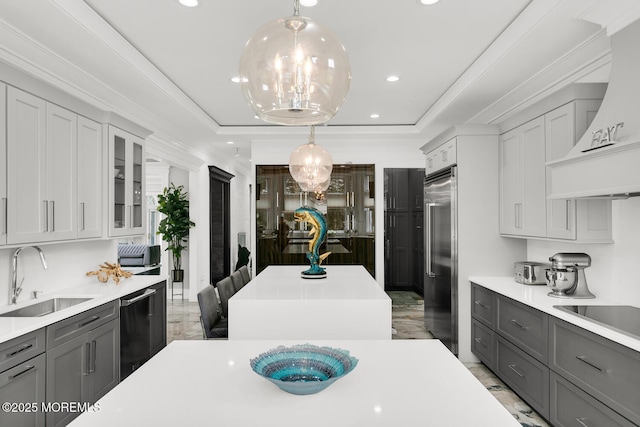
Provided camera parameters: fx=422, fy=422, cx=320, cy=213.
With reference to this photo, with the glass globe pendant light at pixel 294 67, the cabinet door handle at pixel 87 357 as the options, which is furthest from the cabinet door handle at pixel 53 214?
the glass globe pendant light at pixel 294 67

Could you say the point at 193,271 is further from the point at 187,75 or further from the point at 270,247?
A: the point at 187,75

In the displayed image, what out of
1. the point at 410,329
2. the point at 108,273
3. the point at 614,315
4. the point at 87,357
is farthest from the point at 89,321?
the point at 410,329

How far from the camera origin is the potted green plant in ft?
22.1

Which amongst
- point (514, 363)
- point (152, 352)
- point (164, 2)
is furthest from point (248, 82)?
point (152, 352)

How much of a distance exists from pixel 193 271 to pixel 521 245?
496 cm

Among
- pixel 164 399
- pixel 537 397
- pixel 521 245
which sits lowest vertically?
pixel 537 397

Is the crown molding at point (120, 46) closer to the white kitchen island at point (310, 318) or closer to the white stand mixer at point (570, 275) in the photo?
the white kitchen island at point (310, 318)

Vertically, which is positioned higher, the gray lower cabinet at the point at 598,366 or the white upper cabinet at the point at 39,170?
the white upper cabinet at the point at 39,170

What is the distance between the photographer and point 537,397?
2.81 m

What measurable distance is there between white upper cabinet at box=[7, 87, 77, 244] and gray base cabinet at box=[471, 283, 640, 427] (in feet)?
10.8

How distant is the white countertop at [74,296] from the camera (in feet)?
7.13

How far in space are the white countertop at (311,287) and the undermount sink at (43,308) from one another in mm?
1268

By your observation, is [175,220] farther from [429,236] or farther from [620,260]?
[620,260]

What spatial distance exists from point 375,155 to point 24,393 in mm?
5201
